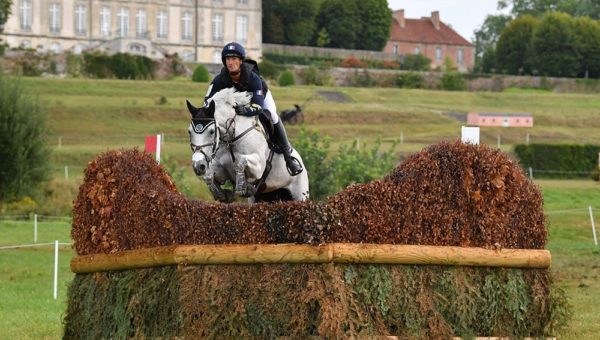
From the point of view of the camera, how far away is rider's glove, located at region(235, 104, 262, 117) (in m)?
11.5

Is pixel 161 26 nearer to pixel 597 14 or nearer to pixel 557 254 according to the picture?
pixel 597 14

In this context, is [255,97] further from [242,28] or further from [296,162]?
[242,28]

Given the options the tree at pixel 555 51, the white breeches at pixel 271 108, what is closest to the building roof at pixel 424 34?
the tree at pixel 555 51

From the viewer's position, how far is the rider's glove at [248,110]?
37.8ft

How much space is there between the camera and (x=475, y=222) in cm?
1008

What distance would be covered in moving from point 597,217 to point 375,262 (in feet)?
86.7

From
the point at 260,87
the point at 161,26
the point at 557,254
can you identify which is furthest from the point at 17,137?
the point at 161,26

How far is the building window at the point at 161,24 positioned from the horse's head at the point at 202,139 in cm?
9921

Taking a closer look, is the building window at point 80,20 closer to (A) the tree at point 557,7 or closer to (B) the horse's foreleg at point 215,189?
(A) the tree at point 557,7

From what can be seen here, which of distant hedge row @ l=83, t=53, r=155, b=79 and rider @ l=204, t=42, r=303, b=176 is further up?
rider @ l=204, t=42, r=303, b=176

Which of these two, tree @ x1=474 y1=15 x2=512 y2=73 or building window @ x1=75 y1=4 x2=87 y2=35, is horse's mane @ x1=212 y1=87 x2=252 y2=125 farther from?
tree @ x1=474 y1=15 x2=512 y2=73

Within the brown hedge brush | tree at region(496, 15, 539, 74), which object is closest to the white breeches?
the brown hedge brush

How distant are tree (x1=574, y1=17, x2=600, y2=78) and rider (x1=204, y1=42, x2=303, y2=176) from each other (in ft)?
326

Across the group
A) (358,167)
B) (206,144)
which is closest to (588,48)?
(358,167)
